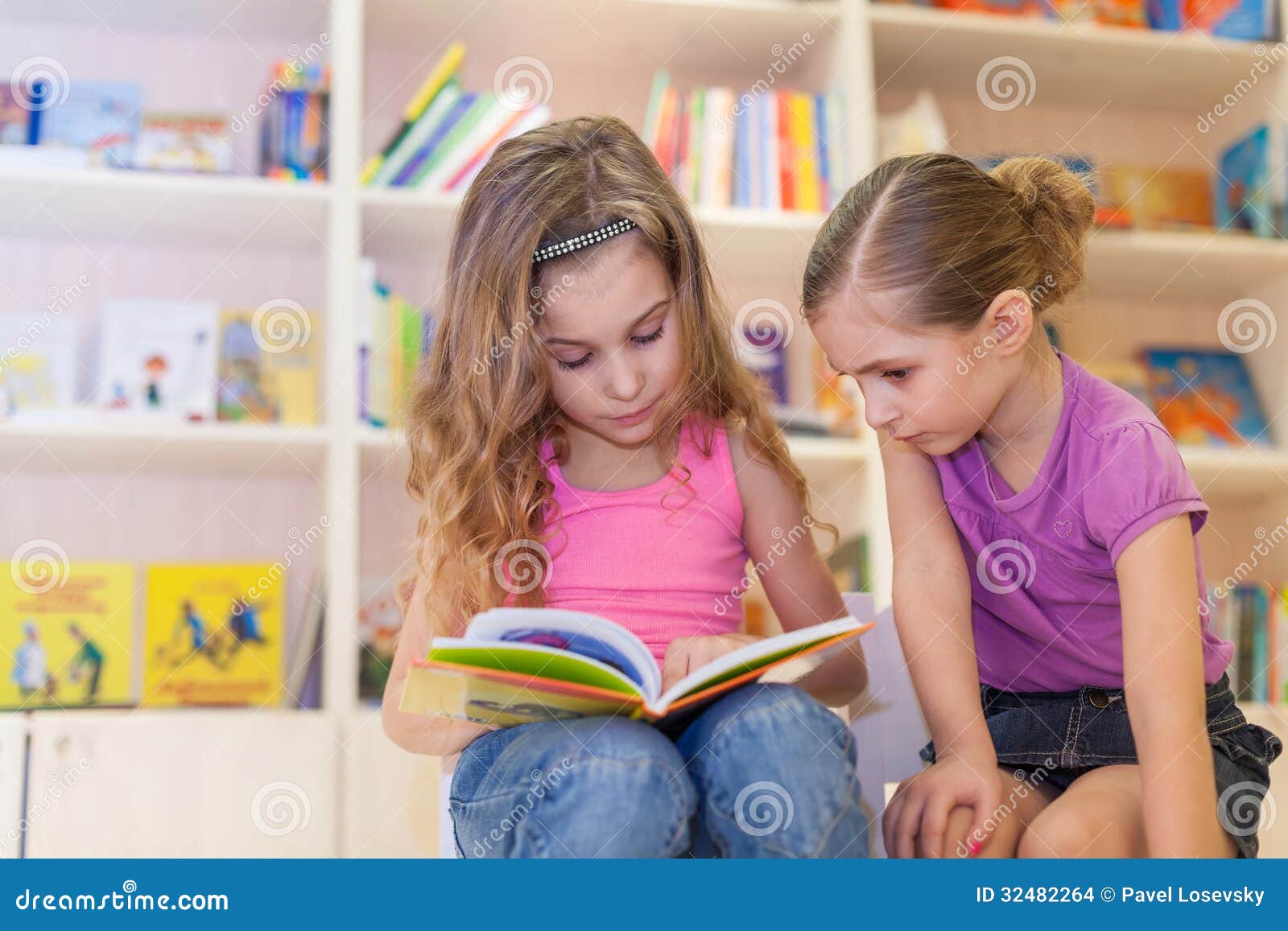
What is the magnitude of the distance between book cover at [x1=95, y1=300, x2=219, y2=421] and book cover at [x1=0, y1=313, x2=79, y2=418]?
0.04 meters

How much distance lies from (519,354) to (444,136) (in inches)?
35.8

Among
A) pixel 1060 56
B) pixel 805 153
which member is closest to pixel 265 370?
pixel 805 153

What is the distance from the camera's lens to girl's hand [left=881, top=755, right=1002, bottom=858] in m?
0.93

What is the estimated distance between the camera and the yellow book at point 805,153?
2.00 meters

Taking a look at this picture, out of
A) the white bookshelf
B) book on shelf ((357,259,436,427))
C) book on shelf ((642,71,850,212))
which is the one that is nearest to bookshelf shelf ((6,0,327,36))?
the white bookshelf

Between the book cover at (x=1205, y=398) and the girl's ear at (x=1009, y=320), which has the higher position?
the book cover at (x=1205, y=398)

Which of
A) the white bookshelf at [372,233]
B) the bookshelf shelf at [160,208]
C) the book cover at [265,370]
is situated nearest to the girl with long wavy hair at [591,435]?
the white bookshelf at [372,233]

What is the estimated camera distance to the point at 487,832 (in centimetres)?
92

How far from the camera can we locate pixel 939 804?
3.05ft

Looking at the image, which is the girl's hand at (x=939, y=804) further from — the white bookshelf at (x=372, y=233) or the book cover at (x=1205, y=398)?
the book cover at (x=1205, y=398)

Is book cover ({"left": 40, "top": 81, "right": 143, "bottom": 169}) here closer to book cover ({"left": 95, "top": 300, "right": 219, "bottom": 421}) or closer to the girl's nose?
book cover ({"left": 95, "top": 300, "right": 219, "bottom": 421})

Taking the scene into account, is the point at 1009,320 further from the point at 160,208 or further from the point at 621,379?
the point at 160,208

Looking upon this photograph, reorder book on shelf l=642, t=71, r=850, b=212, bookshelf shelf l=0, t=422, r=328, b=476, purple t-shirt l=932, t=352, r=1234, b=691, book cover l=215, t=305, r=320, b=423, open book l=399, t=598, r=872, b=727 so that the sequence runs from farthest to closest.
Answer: book on shelf l=642, t=71, r=850, b=212, book cover l=215, t=305, r=320, b=423, bookshelf shelf l=0, t=422, r=328, b=476, purple t-shirt l=932, t=352, r=1234, b=691, open book l=399, t=598, r=872, b=727

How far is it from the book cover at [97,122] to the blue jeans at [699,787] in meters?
1.40
